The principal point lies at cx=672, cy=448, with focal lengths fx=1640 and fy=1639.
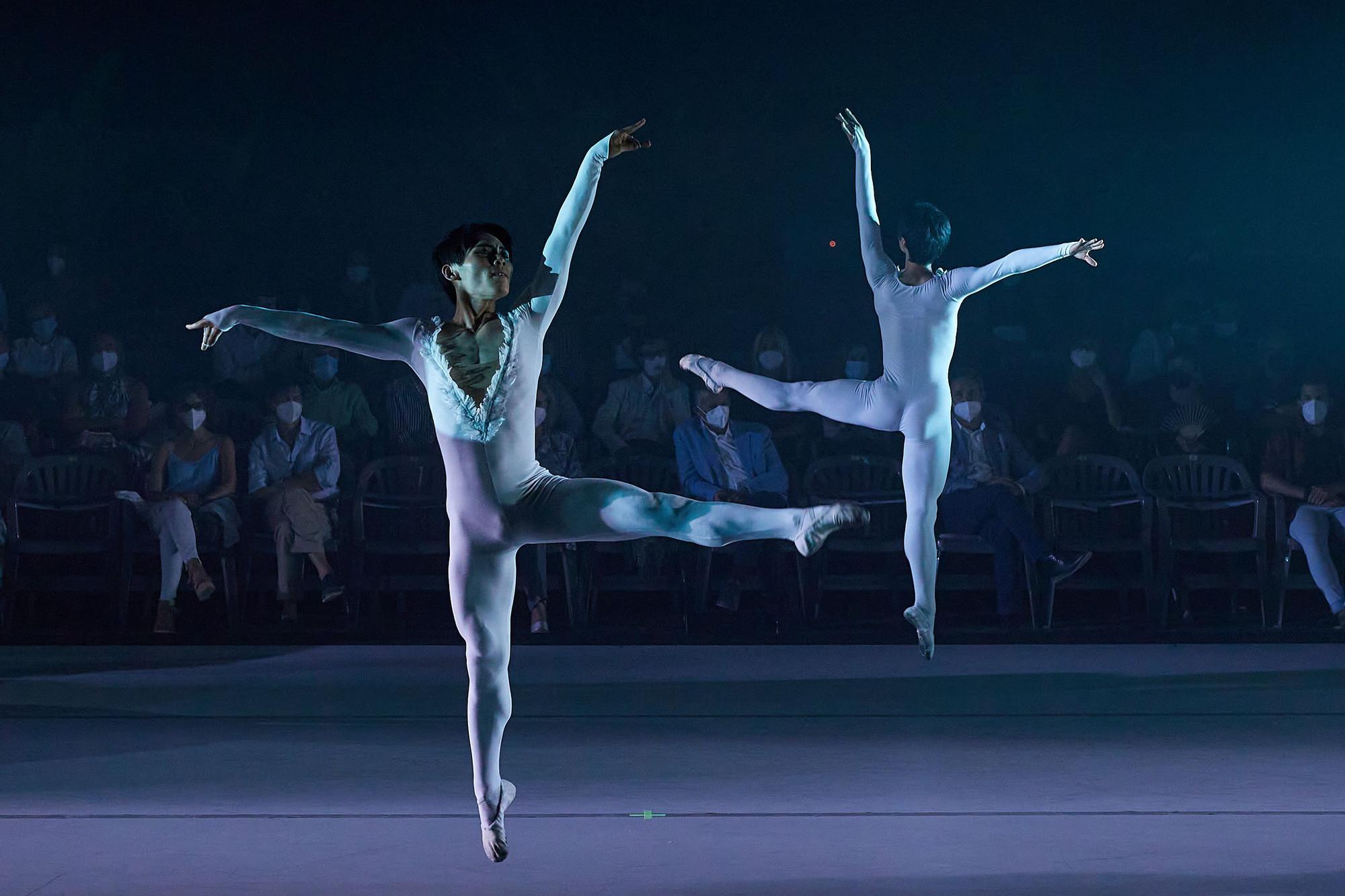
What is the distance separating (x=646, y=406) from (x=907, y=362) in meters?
3.58

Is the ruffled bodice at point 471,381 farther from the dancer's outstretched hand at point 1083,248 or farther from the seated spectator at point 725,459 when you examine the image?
the seated spectator at point 725,459

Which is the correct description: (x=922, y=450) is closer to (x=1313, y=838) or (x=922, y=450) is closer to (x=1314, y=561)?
(x=1313, y=838)

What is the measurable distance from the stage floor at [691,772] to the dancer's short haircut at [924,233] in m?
1.70

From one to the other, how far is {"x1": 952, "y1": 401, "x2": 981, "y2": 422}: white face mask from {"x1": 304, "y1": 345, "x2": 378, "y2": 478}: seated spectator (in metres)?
3.17

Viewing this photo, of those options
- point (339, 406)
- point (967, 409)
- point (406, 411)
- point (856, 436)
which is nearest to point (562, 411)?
point (406, 411)

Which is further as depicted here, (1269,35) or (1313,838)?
(1269,35)

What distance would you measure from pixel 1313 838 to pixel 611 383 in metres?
5.13

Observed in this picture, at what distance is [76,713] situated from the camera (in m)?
6.42

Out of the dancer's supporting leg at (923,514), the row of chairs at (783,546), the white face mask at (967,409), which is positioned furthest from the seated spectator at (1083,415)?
the dancer's supporting leg at (923,514)

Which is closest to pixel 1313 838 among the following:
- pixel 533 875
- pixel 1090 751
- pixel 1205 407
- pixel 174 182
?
pixel 1090 751

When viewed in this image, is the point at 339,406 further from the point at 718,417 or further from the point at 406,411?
the point at 718,417

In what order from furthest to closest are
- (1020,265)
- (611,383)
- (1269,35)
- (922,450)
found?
(1269,35) < (611,383) < (922,450) < (1020,265)

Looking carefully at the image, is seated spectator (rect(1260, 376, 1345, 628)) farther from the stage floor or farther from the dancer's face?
Result: the dancer's face

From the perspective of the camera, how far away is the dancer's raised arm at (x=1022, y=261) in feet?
16.1
